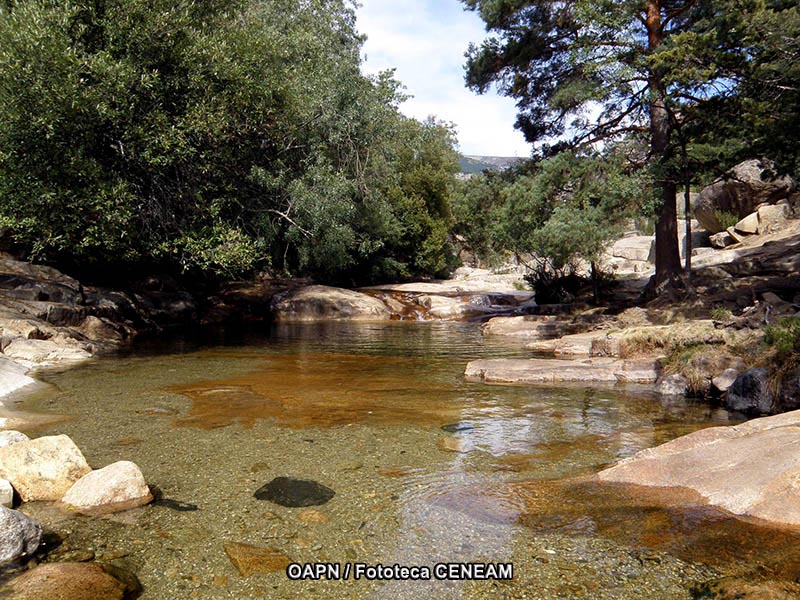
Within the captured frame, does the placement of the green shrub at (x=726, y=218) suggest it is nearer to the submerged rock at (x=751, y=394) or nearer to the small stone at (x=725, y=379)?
the small stone at (x=725, y=379)

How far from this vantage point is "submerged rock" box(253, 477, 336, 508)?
4.61 metres

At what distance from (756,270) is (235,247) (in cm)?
1586

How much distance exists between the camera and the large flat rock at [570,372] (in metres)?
9.78

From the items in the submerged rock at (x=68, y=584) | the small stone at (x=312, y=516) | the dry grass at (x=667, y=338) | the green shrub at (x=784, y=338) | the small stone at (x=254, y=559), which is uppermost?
the green shrub at (x=784, y=338)

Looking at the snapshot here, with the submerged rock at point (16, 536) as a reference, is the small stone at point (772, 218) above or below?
above

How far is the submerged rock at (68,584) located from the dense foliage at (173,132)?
10.6m

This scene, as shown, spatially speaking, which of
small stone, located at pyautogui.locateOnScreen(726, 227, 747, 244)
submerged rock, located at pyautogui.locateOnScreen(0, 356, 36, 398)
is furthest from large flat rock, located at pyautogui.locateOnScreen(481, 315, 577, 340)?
submerged rock, located at pyautogui.locateOnScreen(0, 356, 36, 398)

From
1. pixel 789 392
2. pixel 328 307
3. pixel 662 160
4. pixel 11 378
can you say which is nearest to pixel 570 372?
pixel 789 392

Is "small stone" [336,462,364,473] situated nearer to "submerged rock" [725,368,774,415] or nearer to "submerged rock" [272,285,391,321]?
"submerged rock" [725,368,774,415]

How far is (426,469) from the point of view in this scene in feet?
17.7

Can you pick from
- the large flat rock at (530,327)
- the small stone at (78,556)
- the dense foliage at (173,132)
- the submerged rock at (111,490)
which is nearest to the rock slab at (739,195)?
the large flat rock at (530,327)

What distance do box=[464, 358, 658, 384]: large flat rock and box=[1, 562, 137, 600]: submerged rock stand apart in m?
7.40

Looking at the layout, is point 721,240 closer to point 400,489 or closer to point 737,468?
point 737,468

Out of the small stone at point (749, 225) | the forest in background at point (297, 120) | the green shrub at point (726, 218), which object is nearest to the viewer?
the forest in background at point (297, 120)
